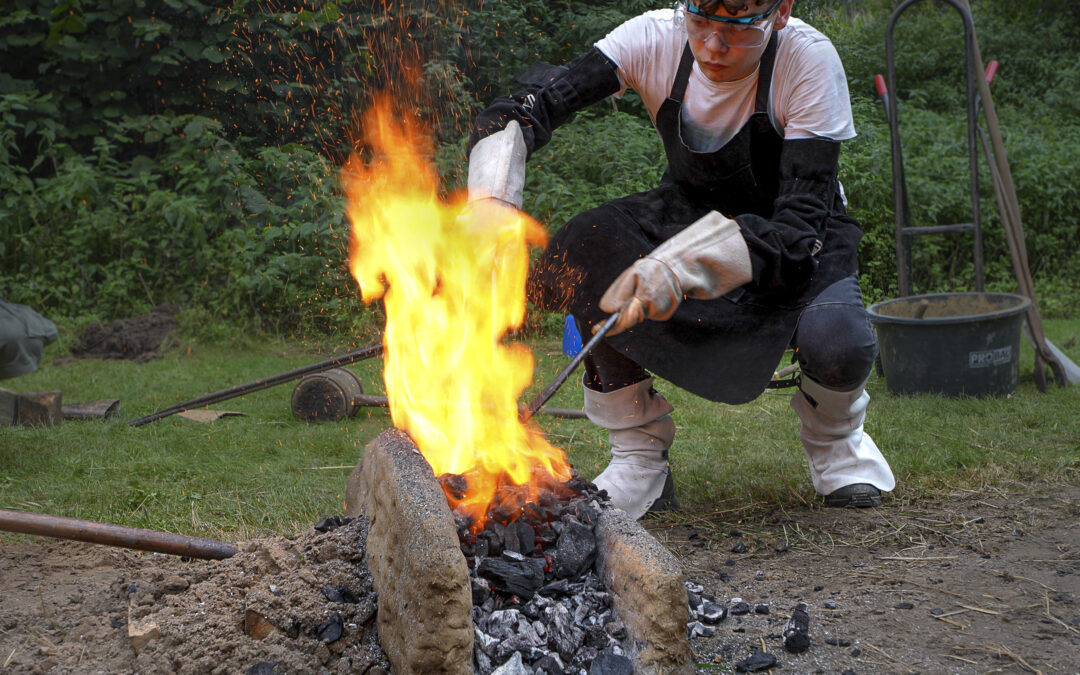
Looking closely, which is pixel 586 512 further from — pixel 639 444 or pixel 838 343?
pixel 838 343

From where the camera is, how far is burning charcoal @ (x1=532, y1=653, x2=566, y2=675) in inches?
84.2

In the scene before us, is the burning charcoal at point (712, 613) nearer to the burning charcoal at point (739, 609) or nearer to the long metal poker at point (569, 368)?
Answer: the burning charcoal at point (739, 609)

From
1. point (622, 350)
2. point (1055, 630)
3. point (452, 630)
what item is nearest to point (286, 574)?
point (452, 630)

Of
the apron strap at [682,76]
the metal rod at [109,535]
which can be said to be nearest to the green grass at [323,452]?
the metal rod at [109,535]

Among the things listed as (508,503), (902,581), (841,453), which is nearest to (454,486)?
(508,503)

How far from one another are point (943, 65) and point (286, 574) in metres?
10.8

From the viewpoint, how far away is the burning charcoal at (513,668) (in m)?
2.11

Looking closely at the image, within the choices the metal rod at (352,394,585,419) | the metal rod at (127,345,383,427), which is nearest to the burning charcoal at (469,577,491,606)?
the metal rod at (127,345,383,427)

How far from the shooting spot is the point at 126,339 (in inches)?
258

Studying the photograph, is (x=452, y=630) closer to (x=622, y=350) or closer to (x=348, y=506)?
(x=348, y=506)

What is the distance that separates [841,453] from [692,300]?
77 cm

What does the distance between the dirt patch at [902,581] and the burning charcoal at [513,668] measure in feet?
1.43

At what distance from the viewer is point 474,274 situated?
3008 millimetres

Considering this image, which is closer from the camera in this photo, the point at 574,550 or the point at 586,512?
the point at 574,550
